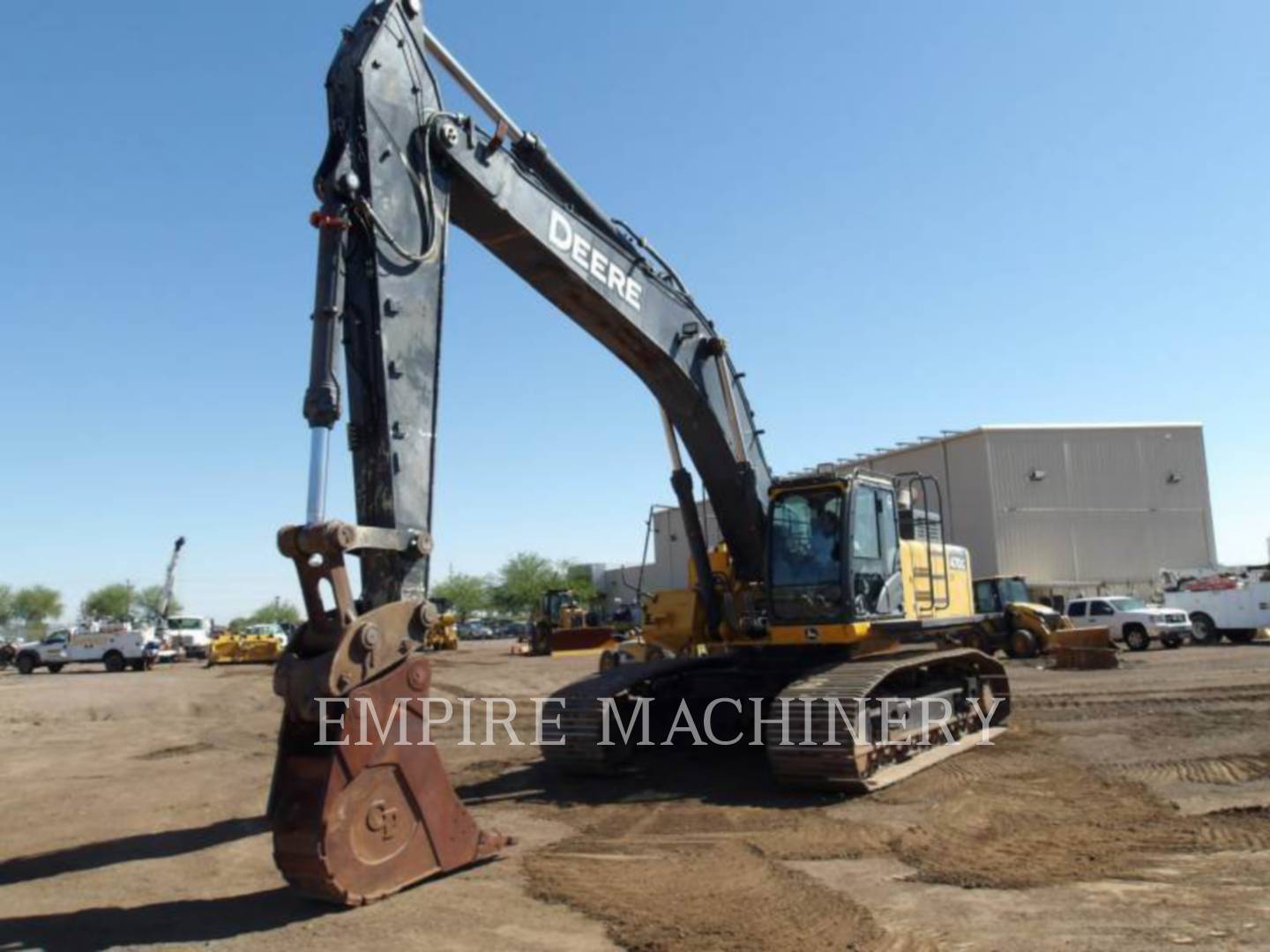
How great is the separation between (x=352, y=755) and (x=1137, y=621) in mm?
29624

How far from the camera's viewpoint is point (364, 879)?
19.0ft

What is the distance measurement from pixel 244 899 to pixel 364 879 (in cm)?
115

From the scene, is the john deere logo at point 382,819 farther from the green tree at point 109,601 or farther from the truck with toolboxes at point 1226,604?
the green tree at point 109,601

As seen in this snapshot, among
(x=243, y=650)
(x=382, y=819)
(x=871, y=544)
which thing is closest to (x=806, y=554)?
(x=871, y=544)

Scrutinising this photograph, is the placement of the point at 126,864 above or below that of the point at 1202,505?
below

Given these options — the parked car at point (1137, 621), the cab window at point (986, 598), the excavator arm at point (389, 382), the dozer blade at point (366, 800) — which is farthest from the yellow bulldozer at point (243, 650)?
the dozer blade at point (366, 800)

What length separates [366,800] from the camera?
227 inches

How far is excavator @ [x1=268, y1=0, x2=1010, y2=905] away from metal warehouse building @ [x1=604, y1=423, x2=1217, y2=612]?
31.5 meters

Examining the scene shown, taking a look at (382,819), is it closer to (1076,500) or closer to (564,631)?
(564,631)

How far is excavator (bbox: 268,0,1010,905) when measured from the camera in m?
5.84

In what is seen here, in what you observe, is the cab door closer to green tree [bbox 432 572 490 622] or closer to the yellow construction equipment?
the yellow construction equipment

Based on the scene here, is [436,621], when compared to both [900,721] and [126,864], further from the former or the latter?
[900,721]

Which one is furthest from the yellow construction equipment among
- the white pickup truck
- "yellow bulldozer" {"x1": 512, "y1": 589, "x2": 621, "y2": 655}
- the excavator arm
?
the white pickup truck

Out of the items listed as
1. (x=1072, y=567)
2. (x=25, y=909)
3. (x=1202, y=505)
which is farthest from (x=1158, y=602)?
(x=25, y=909)
